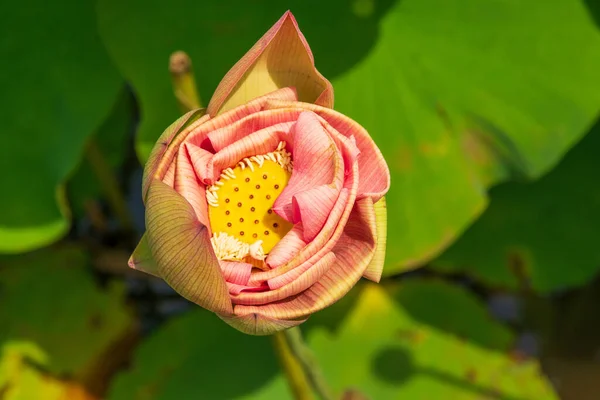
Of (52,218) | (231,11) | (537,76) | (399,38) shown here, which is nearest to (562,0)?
(537,76)

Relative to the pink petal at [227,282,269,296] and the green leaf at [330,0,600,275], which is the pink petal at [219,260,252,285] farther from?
the green leaf at [330,0,600,275]

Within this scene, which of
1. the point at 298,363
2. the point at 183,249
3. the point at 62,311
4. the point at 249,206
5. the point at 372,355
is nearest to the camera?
the point at 183,249

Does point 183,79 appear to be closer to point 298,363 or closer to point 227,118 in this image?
point 227,118

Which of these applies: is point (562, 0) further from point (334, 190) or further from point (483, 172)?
point (334, 190)

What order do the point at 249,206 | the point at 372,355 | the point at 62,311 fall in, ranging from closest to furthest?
the point at 249,206, the point at 372,355, the point at 62,311

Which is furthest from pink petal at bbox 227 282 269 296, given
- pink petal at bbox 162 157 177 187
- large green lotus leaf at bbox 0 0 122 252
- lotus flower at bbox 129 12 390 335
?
→ large green lotus leaf at bbox 0 0 122 252

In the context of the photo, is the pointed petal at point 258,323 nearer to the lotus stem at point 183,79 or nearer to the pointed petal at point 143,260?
the pointed petal at point 143,260

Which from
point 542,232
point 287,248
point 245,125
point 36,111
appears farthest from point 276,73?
point 542,232
